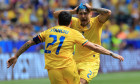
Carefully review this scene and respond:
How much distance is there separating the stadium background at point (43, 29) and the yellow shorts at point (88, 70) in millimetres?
6401

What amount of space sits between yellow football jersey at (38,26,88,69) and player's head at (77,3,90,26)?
175 centimetres

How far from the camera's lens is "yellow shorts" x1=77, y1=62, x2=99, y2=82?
29.0 feet

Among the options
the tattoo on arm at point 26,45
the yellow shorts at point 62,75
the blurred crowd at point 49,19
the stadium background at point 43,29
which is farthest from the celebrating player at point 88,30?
the blurred crowd at point 49,19

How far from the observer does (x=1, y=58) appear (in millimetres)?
→ 16938

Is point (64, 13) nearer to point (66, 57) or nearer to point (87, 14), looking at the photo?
point (66, 57)

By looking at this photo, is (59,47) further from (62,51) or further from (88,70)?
(88,70)

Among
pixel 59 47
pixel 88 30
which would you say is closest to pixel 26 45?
pixel 59 47

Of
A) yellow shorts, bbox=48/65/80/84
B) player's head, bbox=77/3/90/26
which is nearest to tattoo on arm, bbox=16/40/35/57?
yellow shorts, bbox=48/65/80/84

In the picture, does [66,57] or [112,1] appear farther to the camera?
[112,1]

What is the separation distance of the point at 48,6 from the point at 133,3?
661cm

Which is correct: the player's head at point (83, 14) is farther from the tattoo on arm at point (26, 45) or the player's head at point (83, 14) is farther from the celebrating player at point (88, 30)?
the tattoo on arm at point (26, 45)

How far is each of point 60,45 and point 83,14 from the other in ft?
6.80

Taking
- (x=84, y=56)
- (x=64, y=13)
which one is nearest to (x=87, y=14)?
(x=84, y=56)

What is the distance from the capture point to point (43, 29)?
69.2 feet
